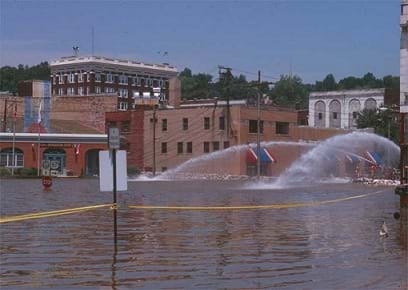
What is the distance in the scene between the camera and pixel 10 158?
84312 millimetres

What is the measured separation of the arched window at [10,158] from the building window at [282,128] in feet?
101

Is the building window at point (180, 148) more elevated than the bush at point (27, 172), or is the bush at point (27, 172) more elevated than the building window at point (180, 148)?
the building window at point (180, 148)

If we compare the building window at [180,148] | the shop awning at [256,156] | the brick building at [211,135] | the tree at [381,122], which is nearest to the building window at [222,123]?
the brick building at [211,135]

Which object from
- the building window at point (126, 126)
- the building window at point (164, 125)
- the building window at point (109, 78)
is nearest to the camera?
the building window at point (164, 125)

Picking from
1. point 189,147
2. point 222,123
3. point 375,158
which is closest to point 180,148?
point 189,147

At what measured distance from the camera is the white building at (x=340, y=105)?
122 meters

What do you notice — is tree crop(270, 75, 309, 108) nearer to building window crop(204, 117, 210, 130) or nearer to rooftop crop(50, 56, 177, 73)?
rooftop crop(50, 56, 177, 73)

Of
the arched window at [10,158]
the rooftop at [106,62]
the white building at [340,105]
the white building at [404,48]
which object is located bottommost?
the arched window at [10,158]

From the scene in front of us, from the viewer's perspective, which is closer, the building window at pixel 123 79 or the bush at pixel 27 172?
the bush at pixel 27 172

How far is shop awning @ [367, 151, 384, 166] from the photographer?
259 ft

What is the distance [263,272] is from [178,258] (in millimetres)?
2280

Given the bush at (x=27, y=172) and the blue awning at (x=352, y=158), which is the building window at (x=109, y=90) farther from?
the blue awning at (x=352, y=158)

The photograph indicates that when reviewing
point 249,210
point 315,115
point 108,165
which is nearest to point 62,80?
point 315,115

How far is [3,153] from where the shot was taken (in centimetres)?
8425
